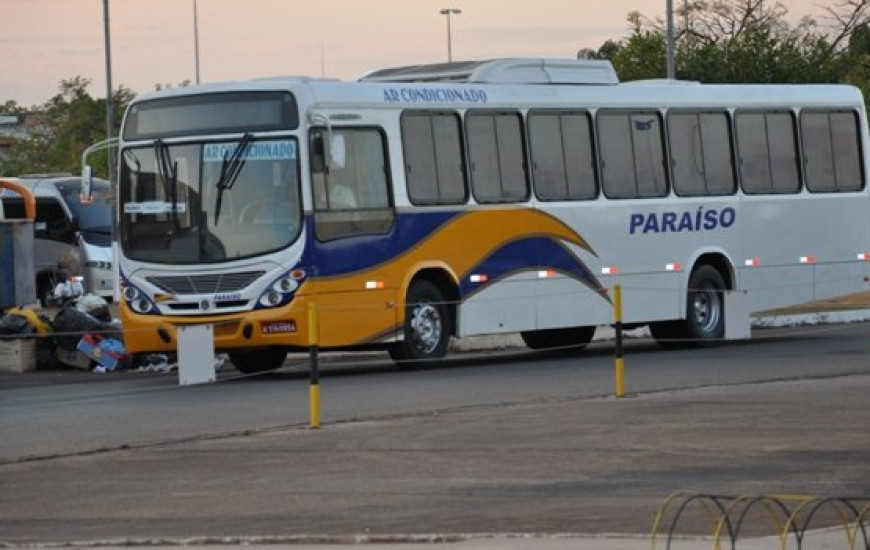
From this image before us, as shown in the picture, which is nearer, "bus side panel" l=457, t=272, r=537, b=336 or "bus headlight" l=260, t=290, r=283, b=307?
"bus headlight" l=260, t=290, r=283, b=307

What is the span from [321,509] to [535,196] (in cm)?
1498

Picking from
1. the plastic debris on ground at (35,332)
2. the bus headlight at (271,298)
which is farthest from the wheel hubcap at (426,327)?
the plastic debris on ground at (35,332)

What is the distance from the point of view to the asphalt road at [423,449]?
13.3 meters

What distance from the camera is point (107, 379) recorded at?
2708 centimetres

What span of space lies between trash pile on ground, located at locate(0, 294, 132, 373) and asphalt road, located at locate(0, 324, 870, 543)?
76.0 inches

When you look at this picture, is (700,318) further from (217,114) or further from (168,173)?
(168,173)

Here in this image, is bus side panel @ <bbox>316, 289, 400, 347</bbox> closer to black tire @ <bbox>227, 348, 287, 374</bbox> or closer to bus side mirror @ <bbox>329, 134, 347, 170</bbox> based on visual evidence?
bus side mirror @ <bbox>329, 134, 347, 170</bbox>

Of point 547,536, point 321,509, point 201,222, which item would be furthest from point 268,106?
point 547,536

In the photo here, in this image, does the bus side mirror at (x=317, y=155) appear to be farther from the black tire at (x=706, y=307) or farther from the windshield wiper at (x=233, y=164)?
the black tire at (x=706, y=307)

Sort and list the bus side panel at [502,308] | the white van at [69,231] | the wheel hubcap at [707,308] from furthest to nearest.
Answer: the white van at [69,231]
the wheel hubcap at [707,308]
the bus side panel at [502,308]

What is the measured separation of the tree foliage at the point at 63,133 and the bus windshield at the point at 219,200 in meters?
63.0

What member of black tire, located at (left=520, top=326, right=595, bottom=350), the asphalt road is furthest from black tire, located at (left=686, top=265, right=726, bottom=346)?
the asphalt road

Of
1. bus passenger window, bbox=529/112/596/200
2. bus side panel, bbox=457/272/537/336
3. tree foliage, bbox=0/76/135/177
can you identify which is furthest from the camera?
tree foliage, bbox=0/76/135/177

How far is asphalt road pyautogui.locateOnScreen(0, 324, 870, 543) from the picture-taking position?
13.3m
